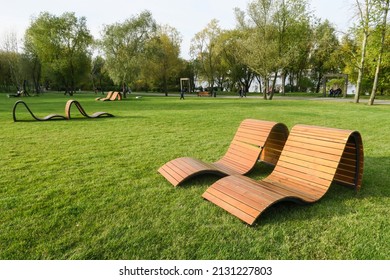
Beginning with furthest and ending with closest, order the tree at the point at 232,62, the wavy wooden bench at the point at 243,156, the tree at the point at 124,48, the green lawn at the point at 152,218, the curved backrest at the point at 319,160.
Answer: the tree at the point at 232,62 → the tree at the point at 124,48 → the wavy wooden bench at the point at 243,156 → the curved backrest at the point at 319,160 → the green lawn at the point at 152,218

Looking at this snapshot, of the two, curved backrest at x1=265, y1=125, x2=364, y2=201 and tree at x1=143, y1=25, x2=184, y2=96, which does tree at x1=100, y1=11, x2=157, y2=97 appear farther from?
curved backrest at x1=265, y1=125, x2=364, y2=201

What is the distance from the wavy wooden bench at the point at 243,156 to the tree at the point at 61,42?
4509 centimetres

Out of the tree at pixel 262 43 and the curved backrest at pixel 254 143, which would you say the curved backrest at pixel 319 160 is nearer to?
the curved backrest at pixel 254 143

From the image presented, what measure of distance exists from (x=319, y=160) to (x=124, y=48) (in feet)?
112

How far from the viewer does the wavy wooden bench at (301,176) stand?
3.66 meters

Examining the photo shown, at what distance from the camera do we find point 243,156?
5.56 m

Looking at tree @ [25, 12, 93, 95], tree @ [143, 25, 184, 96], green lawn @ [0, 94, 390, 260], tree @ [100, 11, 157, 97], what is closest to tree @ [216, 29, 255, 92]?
tree @ [143, 25, 184, 96]

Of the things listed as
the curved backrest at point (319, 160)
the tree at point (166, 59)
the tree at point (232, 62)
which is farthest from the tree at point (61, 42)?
the curved backrest at point (319, 160)

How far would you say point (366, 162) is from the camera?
6.11m

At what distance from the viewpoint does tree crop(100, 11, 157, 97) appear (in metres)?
33.6

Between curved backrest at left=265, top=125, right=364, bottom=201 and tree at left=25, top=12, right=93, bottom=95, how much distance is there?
46443 millimetres

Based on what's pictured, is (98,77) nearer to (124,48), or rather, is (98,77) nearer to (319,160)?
(124,48)
